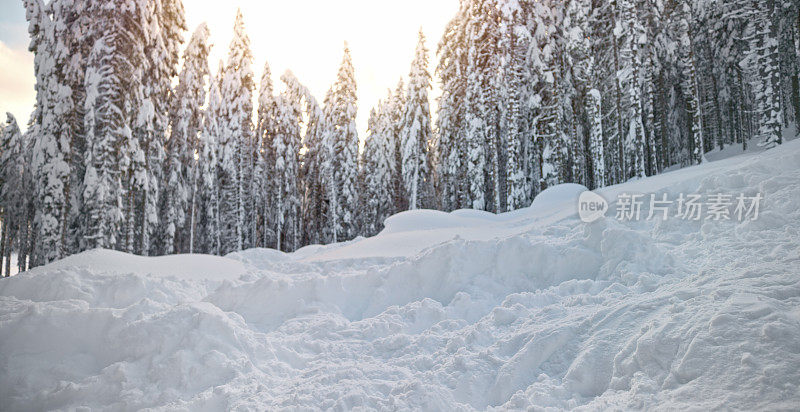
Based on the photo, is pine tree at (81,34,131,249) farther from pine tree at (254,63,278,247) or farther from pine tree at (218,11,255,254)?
pine tree at (254,63,278,247)

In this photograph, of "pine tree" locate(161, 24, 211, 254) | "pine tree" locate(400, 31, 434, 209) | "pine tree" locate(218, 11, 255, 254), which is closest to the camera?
"pine tree" locate(161, 24, 211, 254)

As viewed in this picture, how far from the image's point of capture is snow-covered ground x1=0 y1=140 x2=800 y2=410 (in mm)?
3648

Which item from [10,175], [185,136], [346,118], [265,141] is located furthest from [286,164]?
[10,175]

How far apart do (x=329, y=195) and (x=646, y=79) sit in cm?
2328

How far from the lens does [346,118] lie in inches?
1358

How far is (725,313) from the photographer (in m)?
3.70

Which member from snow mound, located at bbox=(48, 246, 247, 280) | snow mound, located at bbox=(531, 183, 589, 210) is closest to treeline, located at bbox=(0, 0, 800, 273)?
snow mound, located at bbox=(531, 183, 589, 210)

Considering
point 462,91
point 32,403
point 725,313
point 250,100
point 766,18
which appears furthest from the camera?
point 250,100

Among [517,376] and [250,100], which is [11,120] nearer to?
[250,100]

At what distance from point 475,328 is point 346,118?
30636 millimetres

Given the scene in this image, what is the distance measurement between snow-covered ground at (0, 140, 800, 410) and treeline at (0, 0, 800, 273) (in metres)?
12.5

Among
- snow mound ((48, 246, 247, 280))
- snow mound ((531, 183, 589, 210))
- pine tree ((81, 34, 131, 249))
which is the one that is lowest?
snow mound ((48, 246, 247, 280))

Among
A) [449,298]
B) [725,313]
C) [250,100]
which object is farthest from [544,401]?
[250,100]

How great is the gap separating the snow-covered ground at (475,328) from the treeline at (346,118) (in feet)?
41.0
